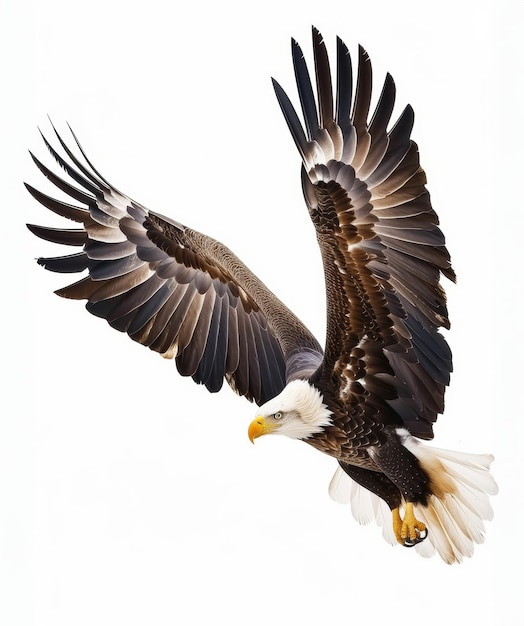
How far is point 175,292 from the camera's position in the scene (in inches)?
221

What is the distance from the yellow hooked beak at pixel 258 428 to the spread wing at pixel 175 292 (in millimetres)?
304

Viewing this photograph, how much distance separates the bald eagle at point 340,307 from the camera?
445cm

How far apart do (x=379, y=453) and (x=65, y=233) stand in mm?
1766

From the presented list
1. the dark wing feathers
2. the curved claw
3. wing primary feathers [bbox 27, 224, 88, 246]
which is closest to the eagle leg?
the curved claw

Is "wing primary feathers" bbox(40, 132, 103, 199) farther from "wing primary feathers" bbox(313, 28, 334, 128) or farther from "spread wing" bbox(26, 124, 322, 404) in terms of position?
"wing primary feathers" bbox(313, 28, 334, 128)

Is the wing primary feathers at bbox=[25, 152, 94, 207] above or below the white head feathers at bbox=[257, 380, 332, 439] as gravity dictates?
above

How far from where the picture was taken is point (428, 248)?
180 inches

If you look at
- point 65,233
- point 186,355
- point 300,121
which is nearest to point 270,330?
point 186,355

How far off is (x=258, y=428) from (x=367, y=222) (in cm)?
100

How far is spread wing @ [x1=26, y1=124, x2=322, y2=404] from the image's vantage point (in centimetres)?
523

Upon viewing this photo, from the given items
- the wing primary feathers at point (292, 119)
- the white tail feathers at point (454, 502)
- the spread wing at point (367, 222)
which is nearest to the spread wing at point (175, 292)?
the spread wing at point (367, 222)

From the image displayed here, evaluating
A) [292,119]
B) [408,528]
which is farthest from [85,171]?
[408,528]

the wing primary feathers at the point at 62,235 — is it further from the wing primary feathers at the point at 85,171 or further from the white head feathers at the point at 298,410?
the white head feathers at the point at 298,410

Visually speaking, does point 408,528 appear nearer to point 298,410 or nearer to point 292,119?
point 298,410
